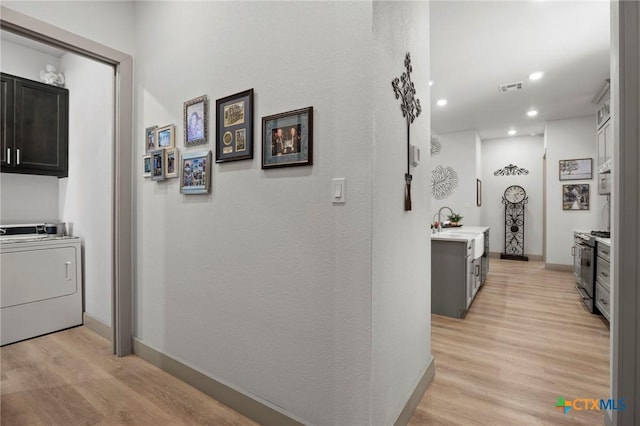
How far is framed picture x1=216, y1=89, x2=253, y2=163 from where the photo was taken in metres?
1.75

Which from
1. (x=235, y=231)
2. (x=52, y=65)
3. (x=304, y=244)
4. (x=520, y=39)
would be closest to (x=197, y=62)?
(x=235, y=231)

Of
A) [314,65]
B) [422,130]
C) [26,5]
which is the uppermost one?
[26,5]

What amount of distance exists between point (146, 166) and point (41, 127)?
5.58 ft

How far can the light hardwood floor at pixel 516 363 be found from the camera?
1.81 meters

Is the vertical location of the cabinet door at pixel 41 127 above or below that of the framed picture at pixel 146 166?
above

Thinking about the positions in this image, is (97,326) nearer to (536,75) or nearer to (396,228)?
(396,228)

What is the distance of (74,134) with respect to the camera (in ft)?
10.6

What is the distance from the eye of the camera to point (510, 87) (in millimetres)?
4457

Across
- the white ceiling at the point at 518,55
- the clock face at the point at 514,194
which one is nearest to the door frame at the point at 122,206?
the white ceiling at the point at 518,55

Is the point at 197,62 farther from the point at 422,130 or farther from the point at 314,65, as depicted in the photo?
the point at 422,130

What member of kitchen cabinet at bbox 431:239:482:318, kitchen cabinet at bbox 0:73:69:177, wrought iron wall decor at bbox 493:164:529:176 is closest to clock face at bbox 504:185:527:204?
wrought iron wall decor at bbox 493:164:529:176

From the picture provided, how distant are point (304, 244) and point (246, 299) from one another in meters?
0.53

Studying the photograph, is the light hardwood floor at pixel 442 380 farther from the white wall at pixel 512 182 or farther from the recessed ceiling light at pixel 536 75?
the white wall at pixel 512 182

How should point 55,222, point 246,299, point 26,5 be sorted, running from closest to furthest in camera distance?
1. point 246,299
2. point 26,5
3. point 55,222
